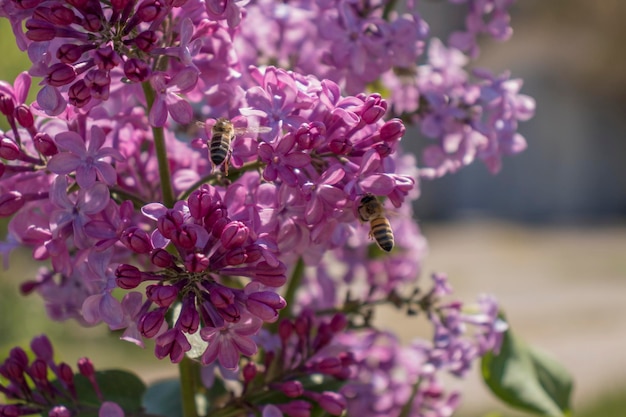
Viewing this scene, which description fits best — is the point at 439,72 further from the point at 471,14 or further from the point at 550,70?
the point at 550,70

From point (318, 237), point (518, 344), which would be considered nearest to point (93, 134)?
point (318, 237)

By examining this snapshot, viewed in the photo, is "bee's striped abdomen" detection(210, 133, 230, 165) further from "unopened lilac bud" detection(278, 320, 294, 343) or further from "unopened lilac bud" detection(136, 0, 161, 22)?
"unopened lilac bud" detection(278, 320, 294, 343)

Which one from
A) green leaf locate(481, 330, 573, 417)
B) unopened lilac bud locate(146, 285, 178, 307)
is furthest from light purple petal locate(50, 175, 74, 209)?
green leaf locate(481, 330, 573, 417)

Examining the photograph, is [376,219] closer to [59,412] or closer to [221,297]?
[221,297]

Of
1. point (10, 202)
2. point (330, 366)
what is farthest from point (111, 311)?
point (330, 366)

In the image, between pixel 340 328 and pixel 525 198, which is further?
pixel 525 198

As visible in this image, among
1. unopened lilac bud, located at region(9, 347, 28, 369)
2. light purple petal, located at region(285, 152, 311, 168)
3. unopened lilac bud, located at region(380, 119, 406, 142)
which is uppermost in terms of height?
unopened lilac bud, located at region(380, 119, 406, 142)
